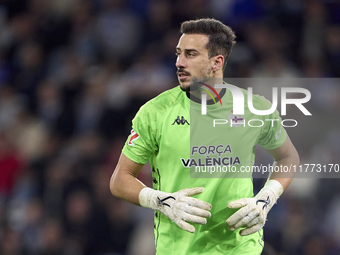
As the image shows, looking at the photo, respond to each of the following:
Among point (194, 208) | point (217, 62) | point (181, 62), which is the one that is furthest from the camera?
point (217, 62)

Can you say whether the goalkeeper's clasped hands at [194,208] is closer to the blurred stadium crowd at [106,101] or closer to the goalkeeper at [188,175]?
the goalkeeper at [188,175]

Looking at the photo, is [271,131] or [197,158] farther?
[271,131]

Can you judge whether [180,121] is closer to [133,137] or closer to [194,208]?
[133,137]

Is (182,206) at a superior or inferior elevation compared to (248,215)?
superior

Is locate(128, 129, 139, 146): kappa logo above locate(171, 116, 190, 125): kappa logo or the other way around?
the other way around

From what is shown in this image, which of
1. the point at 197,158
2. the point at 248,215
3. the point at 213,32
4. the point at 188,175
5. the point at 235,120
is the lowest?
the point at 248,215

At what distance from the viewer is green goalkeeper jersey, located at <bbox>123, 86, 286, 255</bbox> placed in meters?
3.80

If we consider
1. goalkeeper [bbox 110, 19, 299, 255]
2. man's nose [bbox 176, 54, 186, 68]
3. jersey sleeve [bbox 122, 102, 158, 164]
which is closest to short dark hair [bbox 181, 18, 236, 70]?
goalkeeper [bbox 110, 19, 299, 255]

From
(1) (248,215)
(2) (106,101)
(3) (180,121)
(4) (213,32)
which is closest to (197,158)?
(3) (180,121)

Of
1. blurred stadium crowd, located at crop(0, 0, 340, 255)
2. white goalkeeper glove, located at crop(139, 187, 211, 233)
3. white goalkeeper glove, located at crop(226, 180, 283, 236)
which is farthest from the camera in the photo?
blurred stadium crowd, located at crop(0, 0, 340, 255)

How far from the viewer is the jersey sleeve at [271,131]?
4.10 meters

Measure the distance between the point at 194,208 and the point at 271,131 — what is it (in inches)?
39.8

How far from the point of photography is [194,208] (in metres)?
3.52

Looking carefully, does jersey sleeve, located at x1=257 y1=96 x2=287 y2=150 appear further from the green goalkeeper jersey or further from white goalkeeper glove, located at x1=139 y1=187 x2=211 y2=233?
white goalkeeper glove, located at x1=139 y1=187 x2=211 y2=233
